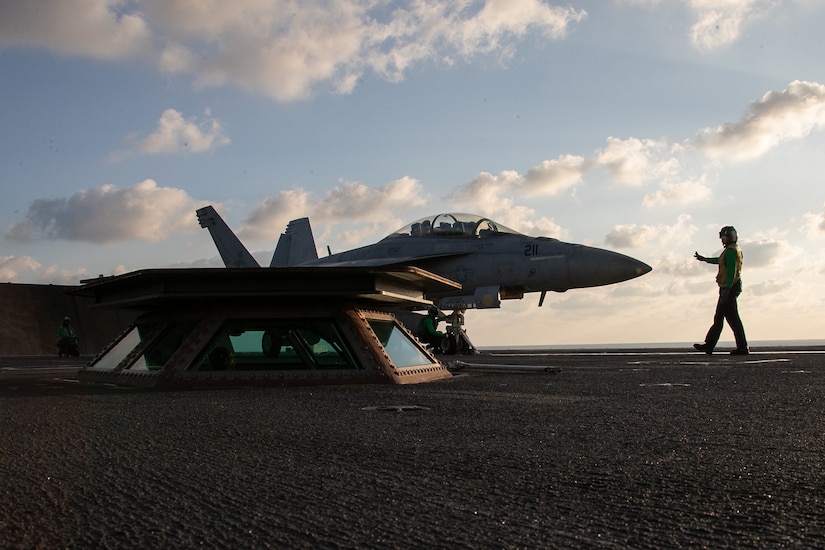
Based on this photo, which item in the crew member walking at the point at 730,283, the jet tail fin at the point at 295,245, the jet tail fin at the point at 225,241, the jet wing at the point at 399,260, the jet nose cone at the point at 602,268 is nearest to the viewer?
the crew member walking at the point at 730,283

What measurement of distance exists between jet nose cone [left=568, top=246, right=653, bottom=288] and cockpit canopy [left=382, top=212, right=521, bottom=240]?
247 cm

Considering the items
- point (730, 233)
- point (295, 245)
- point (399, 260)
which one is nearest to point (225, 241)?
point (295, 245)

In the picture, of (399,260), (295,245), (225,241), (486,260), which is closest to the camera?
(486,260)

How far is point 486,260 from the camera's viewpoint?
18562 millimetres

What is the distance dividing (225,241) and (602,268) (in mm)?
17831

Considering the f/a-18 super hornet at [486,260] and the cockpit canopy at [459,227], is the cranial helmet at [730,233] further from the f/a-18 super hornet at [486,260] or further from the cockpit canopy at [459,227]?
the cockpit canopy at [459,227]

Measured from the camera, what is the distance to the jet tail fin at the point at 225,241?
97.8ft

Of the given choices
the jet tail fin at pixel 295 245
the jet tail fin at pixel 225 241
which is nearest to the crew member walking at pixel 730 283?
the jet tail fin at pixel 295 245

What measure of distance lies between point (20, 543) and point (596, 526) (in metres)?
1.30

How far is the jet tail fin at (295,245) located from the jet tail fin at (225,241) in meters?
1.39

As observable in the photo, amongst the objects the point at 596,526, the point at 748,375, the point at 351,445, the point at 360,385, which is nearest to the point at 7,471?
the point at 351,445

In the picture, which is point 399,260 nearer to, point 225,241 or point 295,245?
point 295,245

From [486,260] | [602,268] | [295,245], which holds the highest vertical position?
[295,245]

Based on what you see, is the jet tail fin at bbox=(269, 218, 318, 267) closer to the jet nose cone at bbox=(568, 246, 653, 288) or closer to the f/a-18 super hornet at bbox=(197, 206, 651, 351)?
the f/a-18 super hornet at bbox=(197, 206, 651, 351)
